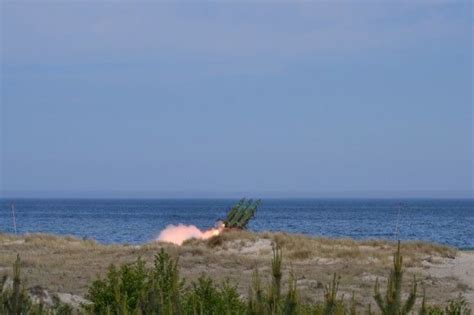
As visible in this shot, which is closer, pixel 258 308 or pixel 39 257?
pixel 258 308

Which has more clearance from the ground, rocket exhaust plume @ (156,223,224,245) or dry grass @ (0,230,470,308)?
rocket exhaust plume @ (156,223,224,245)

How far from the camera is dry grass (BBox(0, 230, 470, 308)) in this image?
25.7m

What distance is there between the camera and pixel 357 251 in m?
35.8

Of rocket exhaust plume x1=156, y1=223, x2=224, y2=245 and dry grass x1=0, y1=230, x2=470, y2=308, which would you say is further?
rocket exhaust plume x1=156, y1=223, x2=224, y2=245

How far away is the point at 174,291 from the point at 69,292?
51.7ft

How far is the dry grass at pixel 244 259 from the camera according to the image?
84.3 ft

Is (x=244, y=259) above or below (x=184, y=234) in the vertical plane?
below

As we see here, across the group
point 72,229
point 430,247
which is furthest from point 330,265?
point 72,229

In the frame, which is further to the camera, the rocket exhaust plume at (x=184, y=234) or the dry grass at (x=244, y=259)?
the rocket exhaust plume at (x=184, y=234)

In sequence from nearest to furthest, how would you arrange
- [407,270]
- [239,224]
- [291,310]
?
[291,310] → [407,270] → [239,224]

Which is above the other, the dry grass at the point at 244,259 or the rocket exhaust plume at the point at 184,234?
the rocket exhaust plume at the point at 184,234

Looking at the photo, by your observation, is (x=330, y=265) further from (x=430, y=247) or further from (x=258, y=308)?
(x=258, y=308)

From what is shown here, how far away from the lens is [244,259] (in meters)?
32.7

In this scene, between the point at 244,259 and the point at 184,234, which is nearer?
the point at 244,259
